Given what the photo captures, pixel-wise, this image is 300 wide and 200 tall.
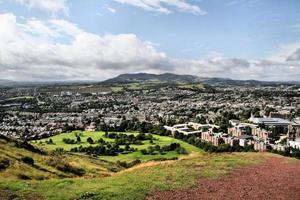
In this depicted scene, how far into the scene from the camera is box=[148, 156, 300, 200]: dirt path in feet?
60.5

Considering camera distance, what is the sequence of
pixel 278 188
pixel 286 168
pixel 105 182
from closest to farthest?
pixel 278 188
pixel 105 182
pixel 286 168

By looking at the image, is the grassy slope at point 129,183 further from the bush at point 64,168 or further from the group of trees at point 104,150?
the group of trees at point 104,150

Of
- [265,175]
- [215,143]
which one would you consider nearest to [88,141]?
[215,143]

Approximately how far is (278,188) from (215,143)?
94.7 meters

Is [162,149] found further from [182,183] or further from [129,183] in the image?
[182,183]

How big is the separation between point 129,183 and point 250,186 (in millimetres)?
6417

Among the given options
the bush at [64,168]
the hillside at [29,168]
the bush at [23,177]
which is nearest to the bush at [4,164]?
the hillside at [29,168]

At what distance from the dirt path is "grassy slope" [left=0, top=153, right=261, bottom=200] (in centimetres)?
83

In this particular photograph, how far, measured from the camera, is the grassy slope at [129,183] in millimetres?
18531

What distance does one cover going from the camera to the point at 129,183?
67.5 ft

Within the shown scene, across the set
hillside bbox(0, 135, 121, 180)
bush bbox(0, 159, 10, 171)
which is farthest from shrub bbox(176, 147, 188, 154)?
bush bbox(0, 159, 10, 171)

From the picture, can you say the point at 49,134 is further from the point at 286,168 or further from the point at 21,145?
A: the point at 286,168

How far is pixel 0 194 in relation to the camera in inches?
722

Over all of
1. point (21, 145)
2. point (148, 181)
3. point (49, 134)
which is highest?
point (148, 181)
